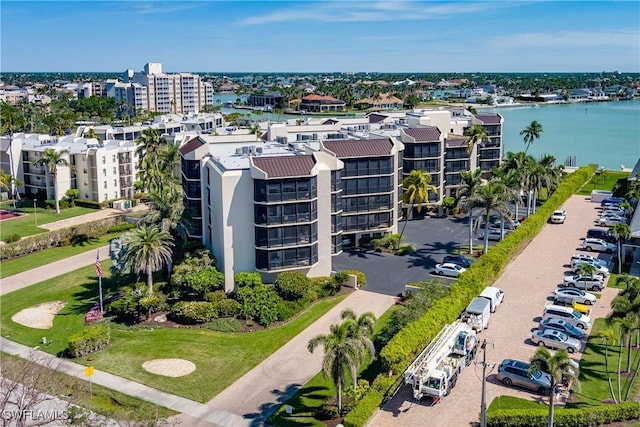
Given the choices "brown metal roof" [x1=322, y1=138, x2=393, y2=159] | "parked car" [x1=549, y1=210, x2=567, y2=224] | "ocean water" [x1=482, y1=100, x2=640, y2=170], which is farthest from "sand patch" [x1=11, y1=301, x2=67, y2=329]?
"ocean water" [x1=482, y1=100, x2=640, y2=170]

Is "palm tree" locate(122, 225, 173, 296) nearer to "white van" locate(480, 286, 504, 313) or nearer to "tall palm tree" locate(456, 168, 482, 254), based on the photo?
"white van" locate(480, 286, 504, 313)

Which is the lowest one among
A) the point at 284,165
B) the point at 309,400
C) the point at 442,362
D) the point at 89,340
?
the point at 309,400

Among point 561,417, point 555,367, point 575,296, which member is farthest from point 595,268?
point 555,367

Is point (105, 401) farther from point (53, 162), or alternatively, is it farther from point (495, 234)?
point (53, 162)

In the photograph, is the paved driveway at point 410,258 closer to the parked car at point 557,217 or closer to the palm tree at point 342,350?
the parked car at point 557,217

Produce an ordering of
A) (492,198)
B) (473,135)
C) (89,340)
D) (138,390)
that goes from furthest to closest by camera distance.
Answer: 1. (473,135)
2. (492,198)
3. (89,340)
4. (138,390)

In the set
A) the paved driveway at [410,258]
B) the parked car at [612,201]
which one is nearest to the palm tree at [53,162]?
the paved driveway at [410,258]

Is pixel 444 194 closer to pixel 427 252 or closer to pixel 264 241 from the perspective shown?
pixel 427 252
